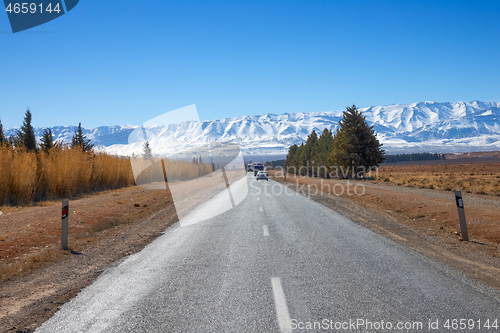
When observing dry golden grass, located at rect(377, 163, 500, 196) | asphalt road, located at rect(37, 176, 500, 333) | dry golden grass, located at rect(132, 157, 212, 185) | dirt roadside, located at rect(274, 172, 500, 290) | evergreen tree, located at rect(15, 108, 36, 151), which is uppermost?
evergreen tree, located at rect(15, 108, 36, 151)

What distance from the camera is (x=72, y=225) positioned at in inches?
484

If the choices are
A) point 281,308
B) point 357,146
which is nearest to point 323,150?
point 357,146

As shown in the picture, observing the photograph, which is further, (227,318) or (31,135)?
(31,135)

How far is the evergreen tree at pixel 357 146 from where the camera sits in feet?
167

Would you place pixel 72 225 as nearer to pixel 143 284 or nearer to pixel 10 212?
pixel 10 212

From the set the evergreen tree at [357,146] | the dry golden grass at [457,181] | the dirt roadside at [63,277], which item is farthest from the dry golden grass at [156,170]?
the dry golden grass at [457,181]

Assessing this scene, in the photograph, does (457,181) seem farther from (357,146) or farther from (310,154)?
(310,154)

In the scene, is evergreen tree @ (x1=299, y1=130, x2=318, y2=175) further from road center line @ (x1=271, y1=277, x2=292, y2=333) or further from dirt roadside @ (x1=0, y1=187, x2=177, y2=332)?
road center line @ (x1=271, y1=277, x2=292, y2=333)

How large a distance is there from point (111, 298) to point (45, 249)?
507 centimetres

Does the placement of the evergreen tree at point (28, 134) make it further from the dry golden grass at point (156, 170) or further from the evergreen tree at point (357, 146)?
the evergreen tree at point (357, 146)

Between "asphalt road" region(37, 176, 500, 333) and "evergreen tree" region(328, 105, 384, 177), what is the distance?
4451cm

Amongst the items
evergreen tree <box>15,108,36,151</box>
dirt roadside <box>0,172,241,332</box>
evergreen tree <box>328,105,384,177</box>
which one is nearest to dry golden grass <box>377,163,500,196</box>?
evergreen tree <box>328,105,384,177</box>

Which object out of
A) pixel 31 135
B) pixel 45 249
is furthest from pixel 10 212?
pixel 31 135

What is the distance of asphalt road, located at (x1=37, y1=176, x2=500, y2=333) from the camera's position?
13.7 feet
